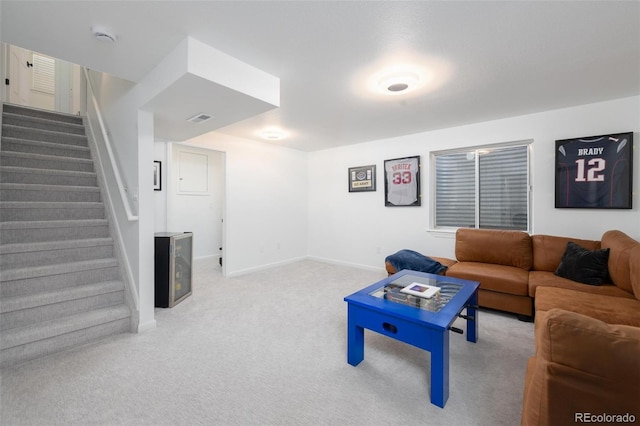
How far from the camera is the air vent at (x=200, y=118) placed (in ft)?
9.17

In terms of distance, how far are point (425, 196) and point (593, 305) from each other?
8.20ft

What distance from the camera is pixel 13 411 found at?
1597 mm

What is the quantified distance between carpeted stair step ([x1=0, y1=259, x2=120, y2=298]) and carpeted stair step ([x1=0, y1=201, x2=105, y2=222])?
2.44ft

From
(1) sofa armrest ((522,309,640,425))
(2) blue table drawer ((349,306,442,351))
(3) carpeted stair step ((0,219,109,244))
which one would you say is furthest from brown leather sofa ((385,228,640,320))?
(3) carpeted stair step ((0,219,109,244))

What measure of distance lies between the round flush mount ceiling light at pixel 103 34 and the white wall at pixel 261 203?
7.55 ft

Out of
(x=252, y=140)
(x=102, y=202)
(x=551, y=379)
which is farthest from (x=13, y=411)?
(x=252, y=140)

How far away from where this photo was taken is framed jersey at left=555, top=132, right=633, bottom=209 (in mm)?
2898

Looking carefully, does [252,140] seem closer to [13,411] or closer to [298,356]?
[298,356]

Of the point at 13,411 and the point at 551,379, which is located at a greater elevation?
the point at 551,379

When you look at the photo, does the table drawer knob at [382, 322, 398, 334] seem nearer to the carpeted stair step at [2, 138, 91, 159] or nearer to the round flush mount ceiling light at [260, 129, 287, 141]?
the round flush mount ceiling light at [260, 129, 287, 141]

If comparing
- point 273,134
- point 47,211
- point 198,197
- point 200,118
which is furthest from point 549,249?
point 198,197

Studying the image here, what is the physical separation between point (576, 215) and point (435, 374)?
293 cm

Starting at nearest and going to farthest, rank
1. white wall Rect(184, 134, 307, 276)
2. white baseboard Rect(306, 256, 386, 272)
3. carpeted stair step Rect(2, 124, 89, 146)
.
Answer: carpeted stair step Rect(2, 124, 89, 146) → white wall Rect(184, 134, 307, 276) → white baseboard Rect(306, 256, 386, 272)

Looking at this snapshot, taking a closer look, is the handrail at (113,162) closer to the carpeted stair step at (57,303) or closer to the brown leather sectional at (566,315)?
the carpeted stair step at (57,303)
